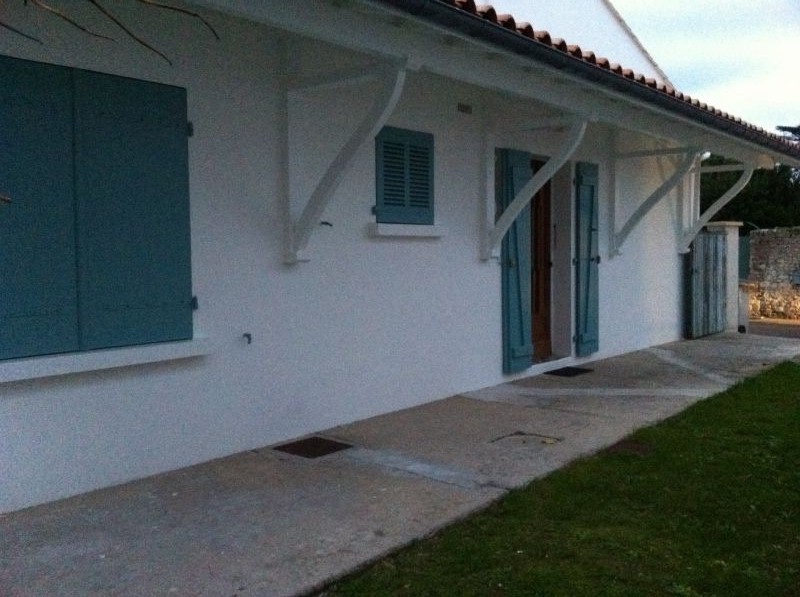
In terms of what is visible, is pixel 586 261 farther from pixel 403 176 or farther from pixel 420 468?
pixel 420 468

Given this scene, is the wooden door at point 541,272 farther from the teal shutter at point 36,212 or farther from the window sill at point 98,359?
the teal shutter at point 36,212

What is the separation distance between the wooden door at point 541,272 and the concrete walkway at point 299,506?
2.08 metres

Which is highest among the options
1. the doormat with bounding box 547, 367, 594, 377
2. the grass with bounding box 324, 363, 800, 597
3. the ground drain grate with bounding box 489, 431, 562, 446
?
the doormat with bounding box 547, 367, 594, 377

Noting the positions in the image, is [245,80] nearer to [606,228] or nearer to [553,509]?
[553,509]

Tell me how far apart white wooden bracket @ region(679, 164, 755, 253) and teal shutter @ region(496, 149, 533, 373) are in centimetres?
364

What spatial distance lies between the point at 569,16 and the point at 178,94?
619 centimetres

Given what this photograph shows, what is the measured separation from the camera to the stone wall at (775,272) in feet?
54.1

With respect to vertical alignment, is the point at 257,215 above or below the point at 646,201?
below

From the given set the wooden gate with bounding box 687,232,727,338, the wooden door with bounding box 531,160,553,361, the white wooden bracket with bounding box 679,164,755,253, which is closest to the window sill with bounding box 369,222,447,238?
the wooden door with bounding box 531,160,553,361

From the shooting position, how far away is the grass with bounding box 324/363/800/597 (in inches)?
120

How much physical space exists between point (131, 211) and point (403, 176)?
7.96 ft

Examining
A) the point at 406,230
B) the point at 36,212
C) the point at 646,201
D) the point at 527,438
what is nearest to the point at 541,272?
the point at 646,201

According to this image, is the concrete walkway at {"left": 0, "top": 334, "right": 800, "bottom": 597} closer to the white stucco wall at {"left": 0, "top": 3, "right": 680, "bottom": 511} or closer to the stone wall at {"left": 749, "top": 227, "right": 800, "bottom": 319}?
the white stucco wall at {"left": 0, "top": 3, "right": 680, "bottom": 511}

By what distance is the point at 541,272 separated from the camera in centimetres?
849
